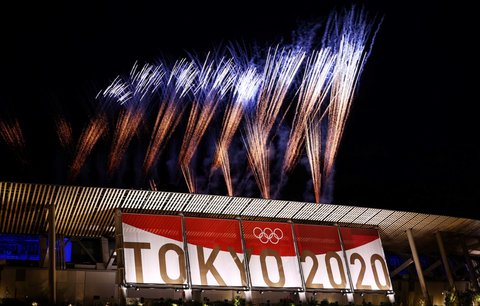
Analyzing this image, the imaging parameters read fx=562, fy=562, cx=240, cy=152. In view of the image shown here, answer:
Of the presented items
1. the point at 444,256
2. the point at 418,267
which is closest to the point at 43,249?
the point at 418,267

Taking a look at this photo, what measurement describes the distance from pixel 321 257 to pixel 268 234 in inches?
99.6

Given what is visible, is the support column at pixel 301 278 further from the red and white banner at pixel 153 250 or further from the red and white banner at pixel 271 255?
the red and white banner at pixel 153 250

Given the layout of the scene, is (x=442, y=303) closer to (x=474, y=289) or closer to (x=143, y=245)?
(x=474, y=289)

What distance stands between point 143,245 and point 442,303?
18.3 meters

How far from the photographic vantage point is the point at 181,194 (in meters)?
20.4

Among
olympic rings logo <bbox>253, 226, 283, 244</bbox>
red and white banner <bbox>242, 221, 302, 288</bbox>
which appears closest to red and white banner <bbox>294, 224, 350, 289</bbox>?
red and white banner <bbox>242, 221, 302, 288</bbox>

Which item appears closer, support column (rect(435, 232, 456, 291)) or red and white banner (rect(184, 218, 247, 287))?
red and white banner (rect(184, 218, 247, 287))

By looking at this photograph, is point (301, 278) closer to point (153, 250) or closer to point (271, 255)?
point (271, 255)

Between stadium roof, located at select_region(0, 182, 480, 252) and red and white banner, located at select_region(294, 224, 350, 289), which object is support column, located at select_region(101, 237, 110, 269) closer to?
stadium roof, located at select_region(0, 182, 480, 252)

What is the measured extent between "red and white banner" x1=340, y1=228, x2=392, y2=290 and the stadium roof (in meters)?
0.59

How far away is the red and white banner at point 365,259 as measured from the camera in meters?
24.0

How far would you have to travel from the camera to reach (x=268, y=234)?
907 inches

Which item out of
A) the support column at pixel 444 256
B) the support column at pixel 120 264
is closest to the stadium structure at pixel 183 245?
the support column at pixel 120 264

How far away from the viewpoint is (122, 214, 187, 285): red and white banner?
20.0 m
